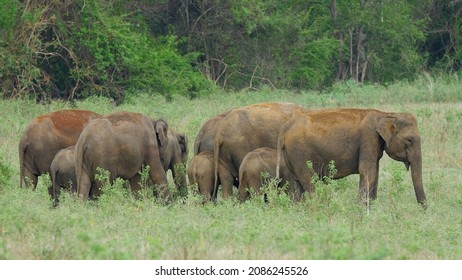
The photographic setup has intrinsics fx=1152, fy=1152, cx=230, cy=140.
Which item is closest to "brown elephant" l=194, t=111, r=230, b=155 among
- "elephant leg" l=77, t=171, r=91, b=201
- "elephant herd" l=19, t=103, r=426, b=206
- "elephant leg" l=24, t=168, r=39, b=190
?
"elephant herd" l=19, t=103, r=426, b=206

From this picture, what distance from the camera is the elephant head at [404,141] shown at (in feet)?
41.0

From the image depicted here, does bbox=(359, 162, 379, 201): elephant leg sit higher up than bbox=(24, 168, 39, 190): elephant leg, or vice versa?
bbox=(359, 162, 379, 201): elephant leg

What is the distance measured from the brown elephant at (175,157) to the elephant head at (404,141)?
255 centimetres

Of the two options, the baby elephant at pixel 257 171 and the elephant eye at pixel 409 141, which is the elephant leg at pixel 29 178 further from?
the elephant eye at pixel 409 141

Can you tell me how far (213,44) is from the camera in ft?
101

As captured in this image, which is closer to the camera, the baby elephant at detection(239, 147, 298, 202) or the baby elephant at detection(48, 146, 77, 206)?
the baby elephant at detection(239, 147, 298, 202)

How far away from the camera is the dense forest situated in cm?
2422

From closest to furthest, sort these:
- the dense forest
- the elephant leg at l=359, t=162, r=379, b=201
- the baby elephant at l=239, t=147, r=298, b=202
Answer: the elephant leg at l=359, t=162, r=379, b=201
the baby elephant at l=239, t=147, r=298, b=202
the dense forest

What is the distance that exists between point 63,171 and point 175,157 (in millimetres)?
1702

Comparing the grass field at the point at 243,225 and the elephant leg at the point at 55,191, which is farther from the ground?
the grass field at the point at 243,225

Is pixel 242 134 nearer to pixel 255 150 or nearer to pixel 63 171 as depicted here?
pixel 255 150

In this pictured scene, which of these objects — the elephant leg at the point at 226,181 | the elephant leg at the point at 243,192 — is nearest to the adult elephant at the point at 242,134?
the elephant leg at the point at 226,181

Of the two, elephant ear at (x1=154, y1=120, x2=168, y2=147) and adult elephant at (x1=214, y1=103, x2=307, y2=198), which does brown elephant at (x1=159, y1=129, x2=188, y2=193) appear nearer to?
elephant ear at (x1=154, y1=120, x2=168, y2=147)

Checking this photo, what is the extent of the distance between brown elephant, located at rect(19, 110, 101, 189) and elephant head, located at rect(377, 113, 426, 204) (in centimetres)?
370
